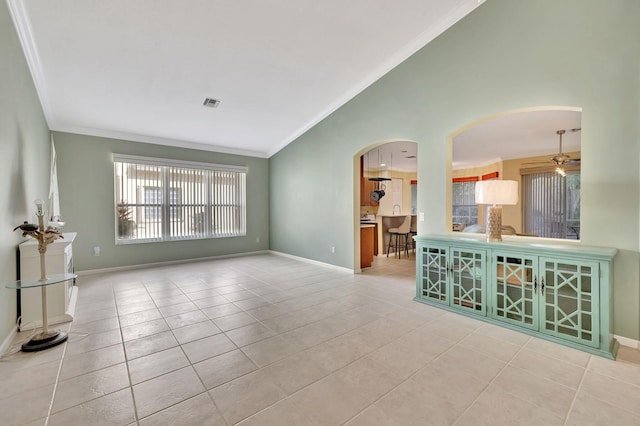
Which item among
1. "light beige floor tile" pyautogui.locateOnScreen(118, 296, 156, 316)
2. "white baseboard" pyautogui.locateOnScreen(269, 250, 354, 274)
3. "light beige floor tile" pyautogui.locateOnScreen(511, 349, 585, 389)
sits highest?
"white baseboard" pyautogui.locateOnScreen(269, 250, 354, 274)

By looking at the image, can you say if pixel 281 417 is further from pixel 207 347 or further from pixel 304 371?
pixel 207 347

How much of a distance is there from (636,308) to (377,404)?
2529 mm

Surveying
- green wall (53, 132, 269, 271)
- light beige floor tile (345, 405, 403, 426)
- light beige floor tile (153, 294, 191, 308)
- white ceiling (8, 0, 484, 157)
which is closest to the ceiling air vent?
white ceiling (8, 0, 484, 157)

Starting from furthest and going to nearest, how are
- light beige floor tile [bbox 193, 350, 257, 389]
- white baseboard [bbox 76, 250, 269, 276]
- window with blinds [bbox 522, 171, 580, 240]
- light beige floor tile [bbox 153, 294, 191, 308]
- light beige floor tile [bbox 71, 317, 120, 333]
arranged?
1. window with blinds [bbox 522, 171, 580, 240]
2. white baseboard [bbox 76, 250, 269, 276]
3. light beige floor tile [bbox 153, 294, 191, 308]
4. light beige floor tile [bbox 71, 317, 120, 333]
5. light beige floor tile [bbox 193, 350, 257, 389]

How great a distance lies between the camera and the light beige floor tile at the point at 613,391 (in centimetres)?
174

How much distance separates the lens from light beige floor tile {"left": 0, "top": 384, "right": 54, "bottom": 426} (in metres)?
1.62

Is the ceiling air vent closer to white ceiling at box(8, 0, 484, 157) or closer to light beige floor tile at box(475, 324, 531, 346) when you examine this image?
white ceiling at box(8, 0, 484, 157)

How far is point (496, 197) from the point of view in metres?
3.06

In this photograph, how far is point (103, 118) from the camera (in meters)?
4.84

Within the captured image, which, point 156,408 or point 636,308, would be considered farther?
point 636,308

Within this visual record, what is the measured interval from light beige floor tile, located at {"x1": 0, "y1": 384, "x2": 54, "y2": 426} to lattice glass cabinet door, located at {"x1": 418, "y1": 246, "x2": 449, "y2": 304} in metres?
3.56

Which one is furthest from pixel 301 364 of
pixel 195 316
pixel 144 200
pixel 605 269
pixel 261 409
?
pixel 144 200

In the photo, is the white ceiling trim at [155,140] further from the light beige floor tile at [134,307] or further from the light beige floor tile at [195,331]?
the light beige floor tile at [195,331]

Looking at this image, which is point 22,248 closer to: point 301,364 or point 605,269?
point 301,364
